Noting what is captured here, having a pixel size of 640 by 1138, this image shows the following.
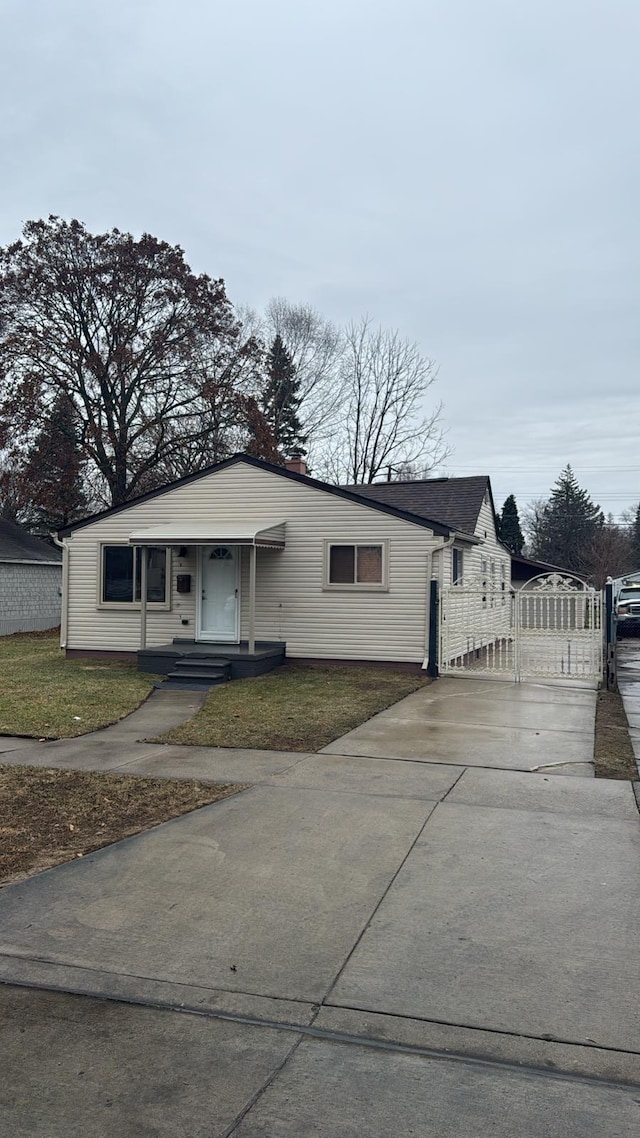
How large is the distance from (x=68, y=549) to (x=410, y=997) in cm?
1564

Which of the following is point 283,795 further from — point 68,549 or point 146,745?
point 68,549

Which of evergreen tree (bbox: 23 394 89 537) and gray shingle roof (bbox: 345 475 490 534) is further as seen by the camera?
evergreen tree (bbox: 23 394 89 537)

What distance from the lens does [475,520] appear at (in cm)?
1892

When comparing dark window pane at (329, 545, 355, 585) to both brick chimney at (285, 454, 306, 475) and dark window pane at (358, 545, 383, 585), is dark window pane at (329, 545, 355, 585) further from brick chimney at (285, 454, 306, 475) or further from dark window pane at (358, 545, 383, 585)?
brick chimney at (285, 454, 306, 475)

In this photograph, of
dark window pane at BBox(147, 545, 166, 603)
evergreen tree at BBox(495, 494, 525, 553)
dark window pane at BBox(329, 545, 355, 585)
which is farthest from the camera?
evergreen tree at BBox(495, 494, 525, 553)

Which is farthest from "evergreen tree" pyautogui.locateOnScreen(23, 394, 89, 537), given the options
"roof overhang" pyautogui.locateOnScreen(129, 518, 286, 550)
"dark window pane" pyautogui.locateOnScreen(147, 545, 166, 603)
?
"roof overhang" pyautogui.locateOnScreen(129, 518, 286, 550)

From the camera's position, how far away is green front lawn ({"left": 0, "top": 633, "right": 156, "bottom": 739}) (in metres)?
10.3

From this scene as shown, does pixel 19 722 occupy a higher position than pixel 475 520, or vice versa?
pixel 475 520

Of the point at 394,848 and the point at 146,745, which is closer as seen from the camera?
the point at 394,848

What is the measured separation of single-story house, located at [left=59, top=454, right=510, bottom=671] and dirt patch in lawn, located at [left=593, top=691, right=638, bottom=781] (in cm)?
444

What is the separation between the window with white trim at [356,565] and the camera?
15930mm

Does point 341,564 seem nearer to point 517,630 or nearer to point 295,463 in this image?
point 295,463

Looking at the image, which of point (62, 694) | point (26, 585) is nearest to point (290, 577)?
point (62, 694)

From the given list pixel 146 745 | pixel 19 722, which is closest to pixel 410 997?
pixel 146 745
